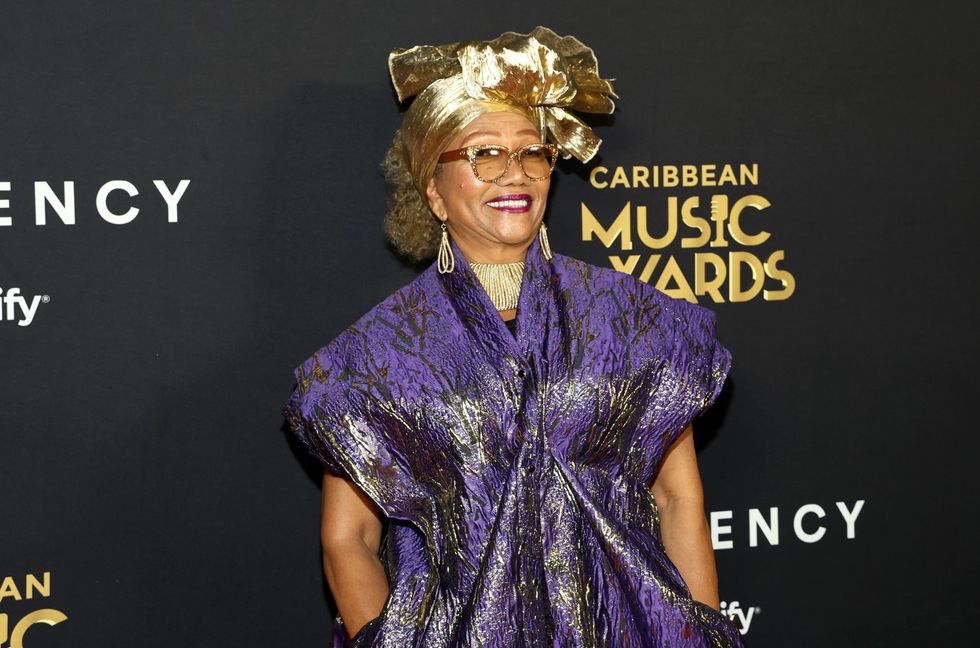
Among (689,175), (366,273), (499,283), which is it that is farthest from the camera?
(689,175)

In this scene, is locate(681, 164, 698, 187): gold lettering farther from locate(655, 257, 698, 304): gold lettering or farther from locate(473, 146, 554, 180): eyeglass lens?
locate(473, 146, 554, 180): eyeglass lens

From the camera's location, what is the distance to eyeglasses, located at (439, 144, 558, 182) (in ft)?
6.99

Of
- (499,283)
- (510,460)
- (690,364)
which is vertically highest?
(499,283)

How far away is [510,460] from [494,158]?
0.43 metres

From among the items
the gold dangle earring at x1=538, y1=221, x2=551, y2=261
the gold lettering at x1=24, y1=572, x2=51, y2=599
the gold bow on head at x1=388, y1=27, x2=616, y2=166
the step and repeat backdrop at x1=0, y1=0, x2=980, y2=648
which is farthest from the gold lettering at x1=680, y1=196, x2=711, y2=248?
the gold lettering at x1=24, y1=572, x2=51, y2=599

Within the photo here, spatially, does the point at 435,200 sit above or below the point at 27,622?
above

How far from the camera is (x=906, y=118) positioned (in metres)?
2.69

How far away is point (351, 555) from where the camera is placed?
216 cm

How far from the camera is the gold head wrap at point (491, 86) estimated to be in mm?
2154

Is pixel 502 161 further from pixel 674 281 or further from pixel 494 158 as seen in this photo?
pixel 674 281

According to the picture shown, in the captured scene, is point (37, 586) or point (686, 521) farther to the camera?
point (37, 586)

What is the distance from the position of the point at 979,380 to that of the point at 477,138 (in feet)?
3.94

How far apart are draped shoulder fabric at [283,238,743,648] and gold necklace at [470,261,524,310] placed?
0.03m

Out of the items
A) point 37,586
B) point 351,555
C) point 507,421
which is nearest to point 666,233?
point 507,421
